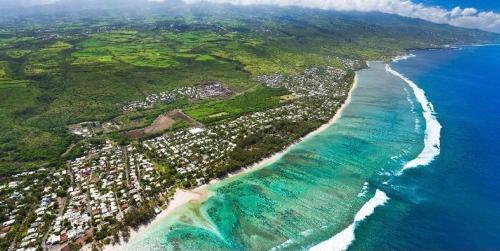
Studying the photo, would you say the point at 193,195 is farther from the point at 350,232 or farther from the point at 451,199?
the point at 451,199

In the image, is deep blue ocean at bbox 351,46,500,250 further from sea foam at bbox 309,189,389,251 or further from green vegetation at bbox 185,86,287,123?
green vegetation at bbox 185,86,287,123

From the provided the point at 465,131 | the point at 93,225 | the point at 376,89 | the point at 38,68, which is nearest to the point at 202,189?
the point at 93,225

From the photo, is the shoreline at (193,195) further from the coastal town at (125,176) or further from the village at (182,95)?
the village at (182,95)

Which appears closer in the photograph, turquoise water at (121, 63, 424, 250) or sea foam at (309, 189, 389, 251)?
sea foam at (309, 189, 389, 251)

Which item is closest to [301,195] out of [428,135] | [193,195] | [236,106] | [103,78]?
[193,195]

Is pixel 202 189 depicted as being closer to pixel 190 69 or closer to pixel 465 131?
pixel 465 131

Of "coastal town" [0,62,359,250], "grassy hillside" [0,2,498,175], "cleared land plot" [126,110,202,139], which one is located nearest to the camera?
"coastal town" [0,62,359,250]

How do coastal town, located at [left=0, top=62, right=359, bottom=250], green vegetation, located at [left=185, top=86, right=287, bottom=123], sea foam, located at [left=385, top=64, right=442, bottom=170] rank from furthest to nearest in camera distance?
green vegetation, located at [left=185, top=86, right=287, bottom=123]
sea foam, located at [left=385, top=64, right=442, bottom=170]
coastal town, located at [left=0, top=62, right=359, bottom=250]

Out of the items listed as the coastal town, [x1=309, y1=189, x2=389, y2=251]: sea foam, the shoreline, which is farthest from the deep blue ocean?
the coastal town
